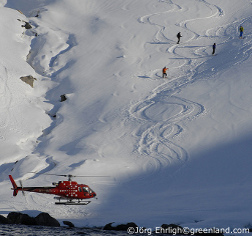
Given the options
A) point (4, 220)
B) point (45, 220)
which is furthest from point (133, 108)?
point (4, 220)

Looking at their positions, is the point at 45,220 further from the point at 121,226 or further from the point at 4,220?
the point at 121,226

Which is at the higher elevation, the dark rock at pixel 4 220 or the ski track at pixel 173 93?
the ski track at pixel 173 93

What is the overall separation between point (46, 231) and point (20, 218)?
277 centimetres

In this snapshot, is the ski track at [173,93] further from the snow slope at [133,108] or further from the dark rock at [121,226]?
the dark rock at [121,226]

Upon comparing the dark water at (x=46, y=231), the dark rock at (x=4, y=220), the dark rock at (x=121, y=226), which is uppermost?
the dark rock at (x=4, y=220)

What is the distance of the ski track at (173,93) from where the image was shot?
32116 mm

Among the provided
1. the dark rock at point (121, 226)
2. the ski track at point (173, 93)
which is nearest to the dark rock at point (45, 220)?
the dark rock at point (121, 226)

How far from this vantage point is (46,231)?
21.5 meters

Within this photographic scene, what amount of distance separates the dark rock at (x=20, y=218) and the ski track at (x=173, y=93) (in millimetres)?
9547

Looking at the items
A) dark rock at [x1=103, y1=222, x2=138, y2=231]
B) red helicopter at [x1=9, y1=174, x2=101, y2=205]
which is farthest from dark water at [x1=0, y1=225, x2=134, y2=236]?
red helicopter at [x1=9, y1=174, x2=101, y2=205]

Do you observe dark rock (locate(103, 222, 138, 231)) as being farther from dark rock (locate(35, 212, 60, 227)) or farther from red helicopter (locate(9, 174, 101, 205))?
red helicopter (locate(9, 174, 101, 205))

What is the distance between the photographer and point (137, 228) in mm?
21531

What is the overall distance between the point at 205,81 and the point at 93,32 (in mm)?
15619

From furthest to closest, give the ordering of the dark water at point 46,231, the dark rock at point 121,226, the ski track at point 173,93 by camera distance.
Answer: the ski track at point 173,93 < the dark rock at point 121,226 < the dark water at point 46,231
